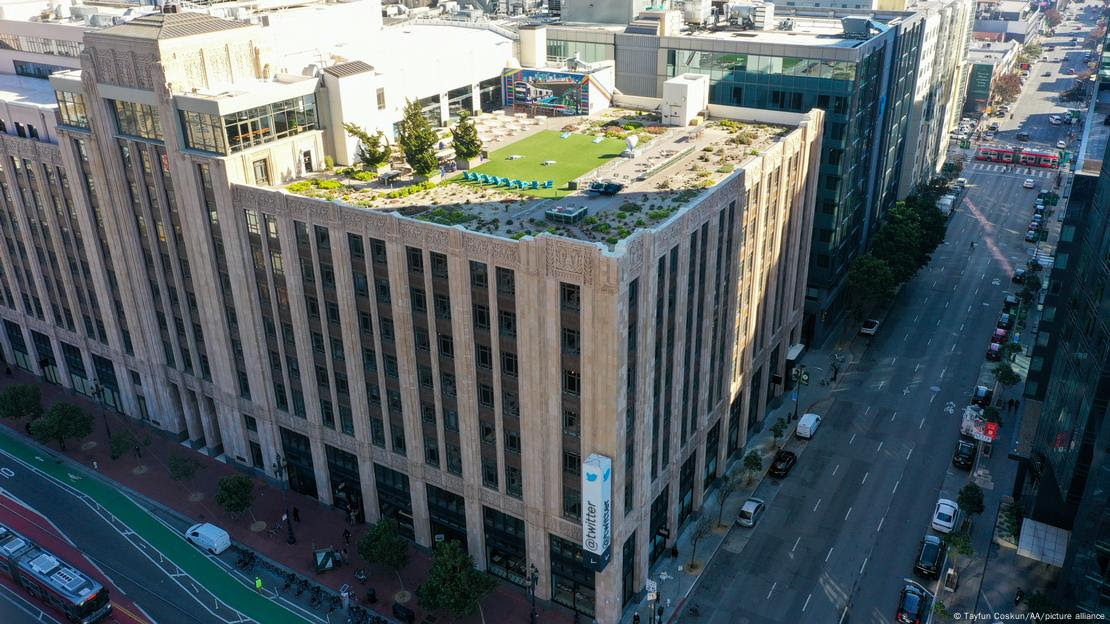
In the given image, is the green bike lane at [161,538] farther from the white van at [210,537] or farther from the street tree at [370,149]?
the street tree at [370,149]

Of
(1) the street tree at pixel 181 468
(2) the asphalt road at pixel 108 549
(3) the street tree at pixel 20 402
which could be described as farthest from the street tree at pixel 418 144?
(3) the street tree at pixel 20 402

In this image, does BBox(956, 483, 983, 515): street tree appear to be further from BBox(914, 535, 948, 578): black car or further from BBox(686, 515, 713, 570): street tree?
BBox(686, 515, 713, 570): street tree

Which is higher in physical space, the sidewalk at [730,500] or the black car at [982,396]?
the black car at [982,396]

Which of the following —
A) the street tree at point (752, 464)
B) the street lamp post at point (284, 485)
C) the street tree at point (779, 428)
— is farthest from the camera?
the street tree at point (779, 428)

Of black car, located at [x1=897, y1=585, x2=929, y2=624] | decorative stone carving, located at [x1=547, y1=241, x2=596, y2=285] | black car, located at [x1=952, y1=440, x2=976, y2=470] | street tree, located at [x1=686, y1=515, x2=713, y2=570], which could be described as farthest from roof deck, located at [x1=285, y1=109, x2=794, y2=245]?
black car, located at [x1=952, y1=440, x2=976, y2=470]

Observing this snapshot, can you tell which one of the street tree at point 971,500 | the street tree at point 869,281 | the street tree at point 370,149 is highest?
the street tree at point 370,149

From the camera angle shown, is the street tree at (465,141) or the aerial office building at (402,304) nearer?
the aerial office building at (402,304)

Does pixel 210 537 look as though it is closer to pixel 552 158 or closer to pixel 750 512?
pixel 552 158
